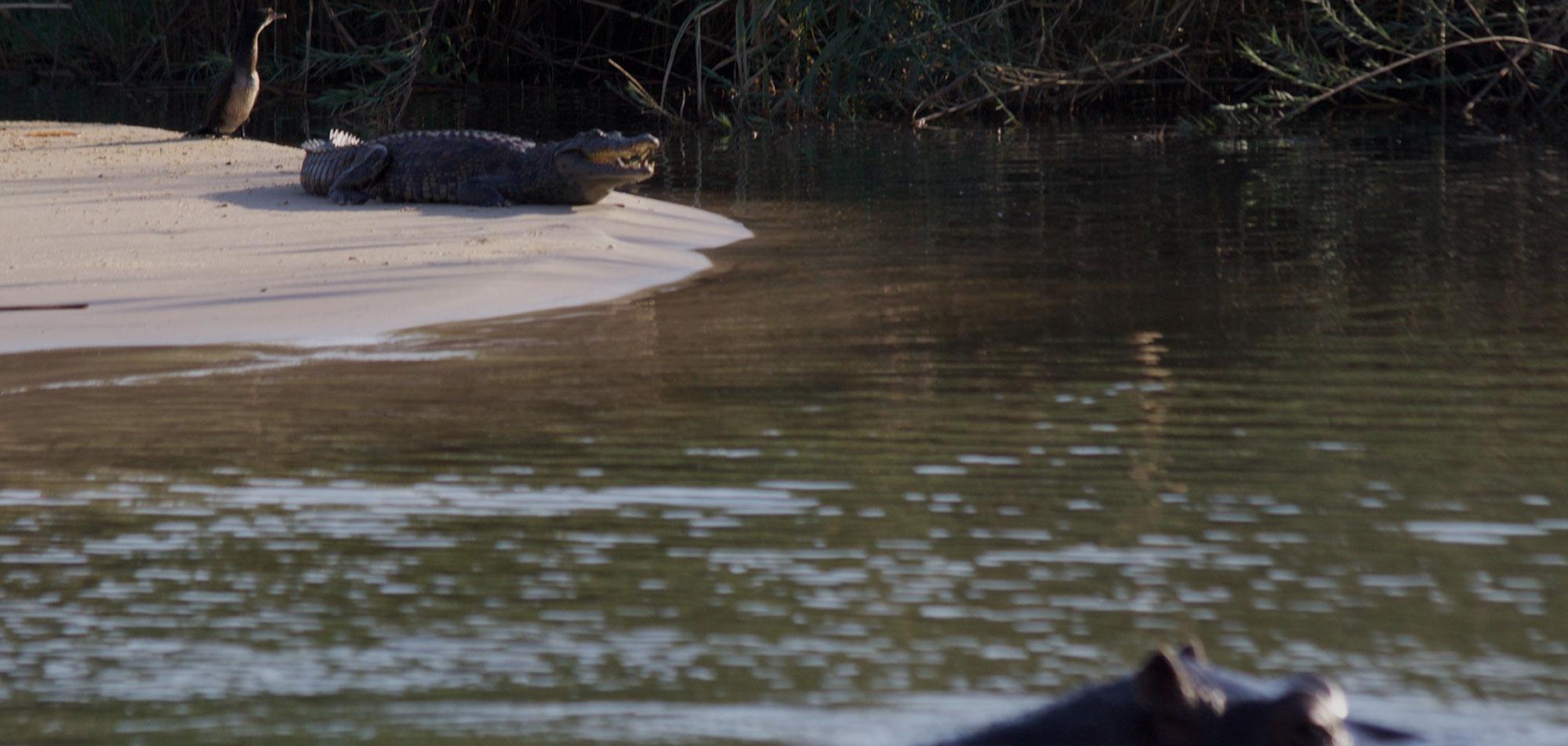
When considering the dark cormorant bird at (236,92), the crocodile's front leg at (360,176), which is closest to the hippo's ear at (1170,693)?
the crocodile's front leg at (360,176)

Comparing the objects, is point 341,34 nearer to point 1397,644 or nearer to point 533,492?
point 533,492

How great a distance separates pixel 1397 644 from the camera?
290 centimetres

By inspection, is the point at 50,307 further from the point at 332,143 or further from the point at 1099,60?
the point at 1099,60

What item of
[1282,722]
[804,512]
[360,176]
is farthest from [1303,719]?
[360,176]

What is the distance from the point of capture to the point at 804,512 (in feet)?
12.4

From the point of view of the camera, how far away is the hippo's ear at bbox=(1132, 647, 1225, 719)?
1947mm

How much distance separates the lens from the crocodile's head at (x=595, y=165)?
31.1 ft

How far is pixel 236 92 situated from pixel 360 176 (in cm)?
337

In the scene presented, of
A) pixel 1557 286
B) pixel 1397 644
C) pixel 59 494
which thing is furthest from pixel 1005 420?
Result: pixel 1557 286

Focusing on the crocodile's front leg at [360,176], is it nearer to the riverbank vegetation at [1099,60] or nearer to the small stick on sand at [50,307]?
the small stick on sand at [50,307]

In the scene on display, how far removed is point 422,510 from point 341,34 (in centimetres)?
1460

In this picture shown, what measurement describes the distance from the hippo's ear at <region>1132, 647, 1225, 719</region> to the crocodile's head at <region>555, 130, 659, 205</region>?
755 cm

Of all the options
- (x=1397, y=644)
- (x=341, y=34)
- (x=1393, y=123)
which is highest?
(x=341, y=34)

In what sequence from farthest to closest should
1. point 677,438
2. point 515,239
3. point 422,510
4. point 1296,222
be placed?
1. point 1296,222
2. point 515,239
3. point 677,438
4. point 422,510
